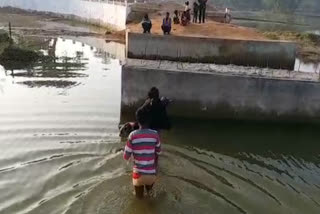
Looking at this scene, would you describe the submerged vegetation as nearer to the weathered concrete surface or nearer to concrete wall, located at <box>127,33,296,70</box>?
concrete wall, located at <box>127,33,296,70</box>

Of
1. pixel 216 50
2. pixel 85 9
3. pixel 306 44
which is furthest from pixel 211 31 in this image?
pixel 85 9

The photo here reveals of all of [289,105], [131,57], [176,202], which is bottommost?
[176,202]

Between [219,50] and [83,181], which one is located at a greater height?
[219,50]

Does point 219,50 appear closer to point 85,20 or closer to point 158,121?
point 158,121

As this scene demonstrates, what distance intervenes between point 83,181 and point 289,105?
26.5ft

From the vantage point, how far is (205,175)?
10383 mm

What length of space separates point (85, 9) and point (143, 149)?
43381 millimetres

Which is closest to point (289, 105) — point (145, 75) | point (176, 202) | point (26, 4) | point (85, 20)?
point (145, 75)

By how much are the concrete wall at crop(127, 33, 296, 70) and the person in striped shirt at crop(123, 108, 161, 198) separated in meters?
8.69

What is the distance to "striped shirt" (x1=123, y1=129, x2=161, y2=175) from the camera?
756 cm

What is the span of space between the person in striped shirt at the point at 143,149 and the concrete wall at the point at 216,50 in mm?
8688

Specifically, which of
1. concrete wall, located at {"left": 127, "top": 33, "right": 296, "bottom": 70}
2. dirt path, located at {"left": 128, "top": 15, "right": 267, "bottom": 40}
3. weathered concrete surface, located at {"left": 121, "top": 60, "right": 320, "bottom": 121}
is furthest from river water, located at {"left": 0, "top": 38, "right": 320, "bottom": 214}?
dirt path, located at {"left": 128, "top": 15, "right": 267, "bottom": 40}

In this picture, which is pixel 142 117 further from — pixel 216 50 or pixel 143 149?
pixel 216 50

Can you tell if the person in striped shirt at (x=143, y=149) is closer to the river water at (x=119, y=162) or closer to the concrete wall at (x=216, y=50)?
the river water at (x=119, y=162)
